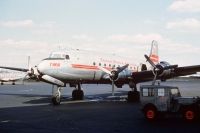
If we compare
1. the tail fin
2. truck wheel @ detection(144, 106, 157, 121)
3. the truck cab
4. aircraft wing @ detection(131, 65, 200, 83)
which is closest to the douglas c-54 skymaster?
aircraft wing @ detection(131, 65, 200, 83)

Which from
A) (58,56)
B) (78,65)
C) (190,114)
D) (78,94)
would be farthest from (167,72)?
(190,114)

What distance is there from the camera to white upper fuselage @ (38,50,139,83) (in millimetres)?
23922

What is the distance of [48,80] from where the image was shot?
2355 centimetres

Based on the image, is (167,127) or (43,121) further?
(43,121)

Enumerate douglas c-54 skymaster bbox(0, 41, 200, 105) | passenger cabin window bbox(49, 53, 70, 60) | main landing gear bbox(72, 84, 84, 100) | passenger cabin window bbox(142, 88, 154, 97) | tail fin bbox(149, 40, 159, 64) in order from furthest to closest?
tail fin bbox(149, 40, 159, 64)
main landing gear bbox(72, 84, 84, 100)
passenger cabin window bbox(49, 53, 70, 60)
douglas c-54 skymaster bbox(0, 41, 200, 105)
passenger cabin window bbox(142, 88, 154, 97)

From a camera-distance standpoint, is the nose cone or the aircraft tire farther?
the aircraft tire

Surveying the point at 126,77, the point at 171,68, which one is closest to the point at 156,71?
the point at 171,68

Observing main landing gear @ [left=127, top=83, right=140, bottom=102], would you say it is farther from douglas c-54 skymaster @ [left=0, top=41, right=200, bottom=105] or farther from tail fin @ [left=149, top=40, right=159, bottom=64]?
tail fin @ [left=149, top=40, right=159, bottom=64]

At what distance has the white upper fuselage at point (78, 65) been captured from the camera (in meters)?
23.9

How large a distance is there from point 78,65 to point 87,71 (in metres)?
1.22

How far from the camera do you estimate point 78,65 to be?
26062 millimetres

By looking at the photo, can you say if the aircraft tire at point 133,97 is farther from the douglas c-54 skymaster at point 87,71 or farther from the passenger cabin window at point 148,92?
the passenger cabin window at point 148,92

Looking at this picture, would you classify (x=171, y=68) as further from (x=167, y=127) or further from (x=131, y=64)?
(x=167, y=127)

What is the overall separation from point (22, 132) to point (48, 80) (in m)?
11.5
